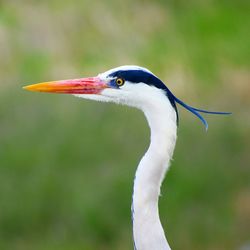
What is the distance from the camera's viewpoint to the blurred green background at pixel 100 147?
31.9 ft

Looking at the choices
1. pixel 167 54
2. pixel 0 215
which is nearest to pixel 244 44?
pixel 167 54

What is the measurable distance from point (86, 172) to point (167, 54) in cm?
389

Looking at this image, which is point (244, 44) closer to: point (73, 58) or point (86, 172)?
point (73, 58)

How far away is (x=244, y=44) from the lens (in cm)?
1486

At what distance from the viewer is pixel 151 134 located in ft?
18.0

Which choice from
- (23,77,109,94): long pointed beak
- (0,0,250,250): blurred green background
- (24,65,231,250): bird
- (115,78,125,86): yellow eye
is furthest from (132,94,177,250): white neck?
(0,0,250,250): blurred green background

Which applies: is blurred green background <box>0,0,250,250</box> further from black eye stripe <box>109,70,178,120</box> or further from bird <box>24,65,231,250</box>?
black eye stripe <box>109,70,178,120</box>

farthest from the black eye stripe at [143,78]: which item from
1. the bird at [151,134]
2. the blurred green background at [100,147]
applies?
the blurred green background at [100,147]

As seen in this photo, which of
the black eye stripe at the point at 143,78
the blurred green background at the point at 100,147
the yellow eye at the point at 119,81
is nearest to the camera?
the black eye stripe at the point at 143,78

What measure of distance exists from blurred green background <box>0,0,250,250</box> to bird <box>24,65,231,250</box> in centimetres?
390

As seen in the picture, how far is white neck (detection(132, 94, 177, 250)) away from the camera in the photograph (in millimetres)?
5430

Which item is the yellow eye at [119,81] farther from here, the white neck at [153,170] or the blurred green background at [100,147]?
the blurred green background at [100,147]

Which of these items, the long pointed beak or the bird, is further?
the long pointed beak

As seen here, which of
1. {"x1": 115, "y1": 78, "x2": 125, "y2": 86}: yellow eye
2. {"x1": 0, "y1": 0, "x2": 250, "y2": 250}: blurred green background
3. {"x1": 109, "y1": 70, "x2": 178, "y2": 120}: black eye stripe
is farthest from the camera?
{"x1": 0, "y1": 0, "x2": 250, "y2": 250}: blurred green background
